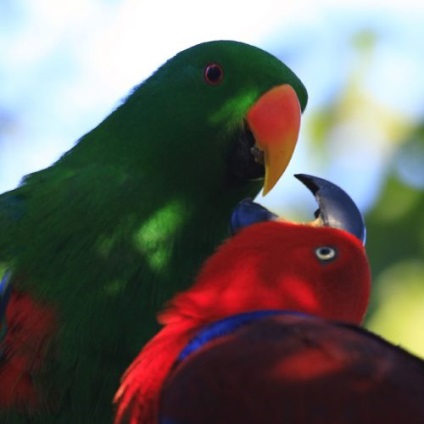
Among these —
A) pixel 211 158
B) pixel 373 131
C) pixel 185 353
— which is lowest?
pixel 373 131

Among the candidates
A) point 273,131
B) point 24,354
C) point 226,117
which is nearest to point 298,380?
point 24,354

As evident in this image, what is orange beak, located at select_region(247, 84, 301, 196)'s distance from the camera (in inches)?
179

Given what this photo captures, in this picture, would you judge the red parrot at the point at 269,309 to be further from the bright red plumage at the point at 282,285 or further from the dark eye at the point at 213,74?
the dark eye at the point at 213,74

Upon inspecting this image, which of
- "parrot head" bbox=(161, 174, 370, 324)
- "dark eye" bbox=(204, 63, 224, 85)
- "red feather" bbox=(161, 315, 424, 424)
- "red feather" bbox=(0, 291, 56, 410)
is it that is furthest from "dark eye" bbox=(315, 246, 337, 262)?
"dark eye" bbox=(204, 63, 224, 85)

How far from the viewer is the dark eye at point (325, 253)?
12.2ft

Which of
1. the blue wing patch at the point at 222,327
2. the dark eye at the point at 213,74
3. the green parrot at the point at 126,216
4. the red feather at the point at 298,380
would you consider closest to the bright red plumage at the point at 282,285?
the blue wing patch at the point at 222,327

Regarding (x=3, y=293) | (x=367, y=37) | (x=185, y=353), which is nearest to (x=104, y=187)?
(x=3, y=293)

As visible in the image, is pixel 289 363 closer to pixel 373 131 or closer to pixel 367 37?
pixel 373 131

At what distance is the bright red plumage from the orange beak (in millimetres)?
741

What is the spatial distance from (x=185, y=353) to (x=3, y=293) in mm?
1125

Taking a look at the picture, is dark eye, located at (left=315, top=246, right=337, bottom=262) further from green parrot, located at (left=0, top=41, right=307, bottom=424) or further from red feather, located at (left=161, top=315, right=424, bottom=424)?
green parrot, located at (left=0, top=41, right=307, bottom=424)

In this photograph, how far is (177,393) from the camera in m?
3.26

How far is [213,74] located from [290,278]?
1.27m

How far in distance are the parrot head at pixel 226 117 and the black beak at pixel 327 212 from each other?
43cm
